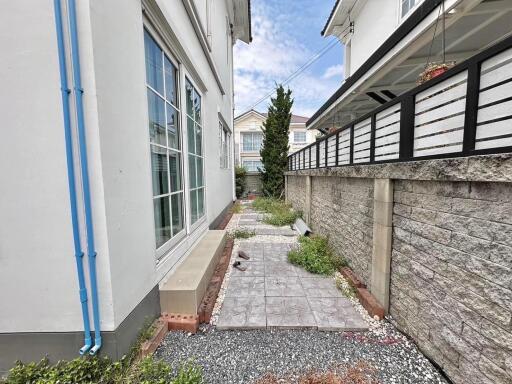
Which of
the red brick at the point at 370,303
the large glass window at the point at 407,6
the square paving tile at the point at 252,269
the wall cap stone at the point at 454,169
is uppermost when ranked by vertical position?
the large glass window at the point at 407,6

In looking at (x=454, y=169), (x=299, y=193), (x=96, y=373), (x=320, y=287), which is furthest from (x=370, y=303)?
(x=299, y=193)

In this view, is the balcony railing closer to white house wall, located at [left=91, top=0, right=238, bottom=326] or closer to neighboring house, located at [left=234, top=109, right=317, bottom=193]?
white house wall, located at [left=91, top=0, right=238, bottom=326]

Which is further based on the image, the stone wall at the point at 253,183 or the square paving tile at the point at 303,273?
the stone wall at the point at 253,183

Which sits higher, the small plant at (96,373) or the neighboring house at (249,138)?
the neighboring house at (249,138)

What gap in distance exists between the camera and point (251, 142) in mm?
21469

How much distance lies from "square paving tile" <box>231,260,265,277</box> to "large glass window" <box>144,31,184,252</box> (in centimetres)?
117

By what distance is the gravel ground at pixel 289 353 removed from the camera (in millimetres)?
1749

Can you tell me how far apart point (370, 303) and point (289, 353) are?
3.92 feet

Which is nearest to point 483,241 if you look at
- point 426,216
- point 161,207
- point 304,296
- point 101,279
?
point 426,216

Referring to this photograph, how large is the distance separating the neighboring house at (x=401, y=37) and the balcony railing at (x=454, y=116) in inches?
47.9

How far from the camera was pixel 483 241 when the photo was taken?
144 cm

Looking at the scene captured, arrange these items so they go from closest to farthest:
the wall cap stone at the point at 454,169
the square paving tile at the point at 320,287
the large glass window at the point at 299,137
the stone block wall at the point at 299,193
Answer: the wall cap stone at the point at 454,169 → the square paving tile at the point at 320,287 → the stone block wall at the point at 299,193 → the large glass window at the point at 299,137

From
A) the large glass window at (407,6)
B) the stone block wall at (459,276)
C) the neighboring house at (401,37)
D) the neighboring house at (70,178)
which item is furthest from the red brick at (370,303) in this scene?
the large glass window at (407,6)

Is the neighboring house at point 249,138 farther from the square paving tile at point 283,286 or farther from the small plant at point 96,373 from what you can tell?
the small plant at point 96,373
